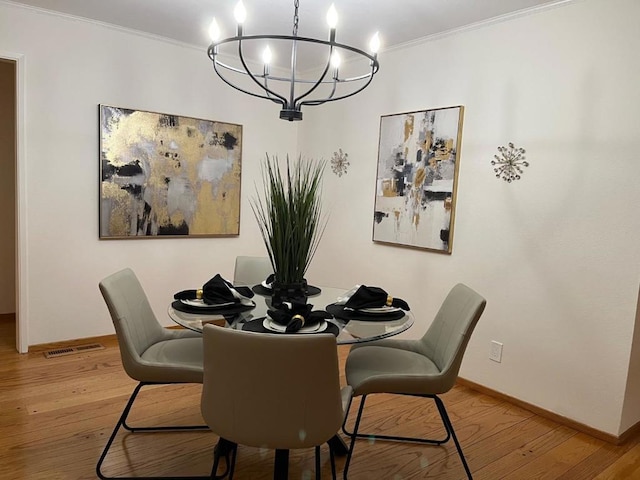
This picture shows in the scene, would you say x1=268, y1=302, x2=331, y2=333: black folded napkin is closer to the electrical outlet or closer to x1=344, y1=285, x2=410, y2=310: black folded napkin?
x1=344, y1=285, x2=410, y2=310: black folded napkin

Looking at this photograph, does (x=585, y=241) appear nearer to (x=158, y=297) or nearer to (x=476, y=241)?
(x=476, y=241)

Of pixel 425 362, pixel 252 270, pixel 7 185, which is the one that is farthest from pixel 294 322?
pixel 7 185

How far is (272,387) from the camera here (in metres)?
1.53

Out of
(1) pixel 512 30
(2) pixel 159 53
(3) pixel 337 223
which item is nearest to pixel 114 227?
(2) pixel 159 53

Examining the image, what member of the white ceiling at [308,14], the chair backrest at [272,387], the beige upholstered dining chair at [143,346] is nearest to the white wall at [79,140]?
the white ceiling at [308,14]

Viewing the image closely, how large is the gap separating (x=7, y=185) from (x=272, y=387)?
391 cm

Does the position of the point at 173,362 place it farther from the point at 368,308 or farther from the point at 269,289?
the point at 368,308

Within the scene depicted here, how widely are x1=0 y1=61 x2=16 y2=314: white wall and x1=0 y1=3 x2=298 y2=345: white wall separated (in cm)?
108

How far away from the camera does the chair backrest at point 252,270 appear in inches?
130

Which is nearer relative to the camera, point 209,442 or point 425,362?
point 425,362

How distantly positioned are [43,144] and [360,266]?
255 cm

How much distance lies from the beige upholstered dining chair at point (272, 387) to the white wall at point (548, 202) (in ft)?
5.81

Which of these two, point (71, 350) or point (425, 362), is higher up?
point (425, 362)

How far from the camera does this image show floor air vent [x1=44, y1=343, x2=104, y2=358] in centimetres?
348
